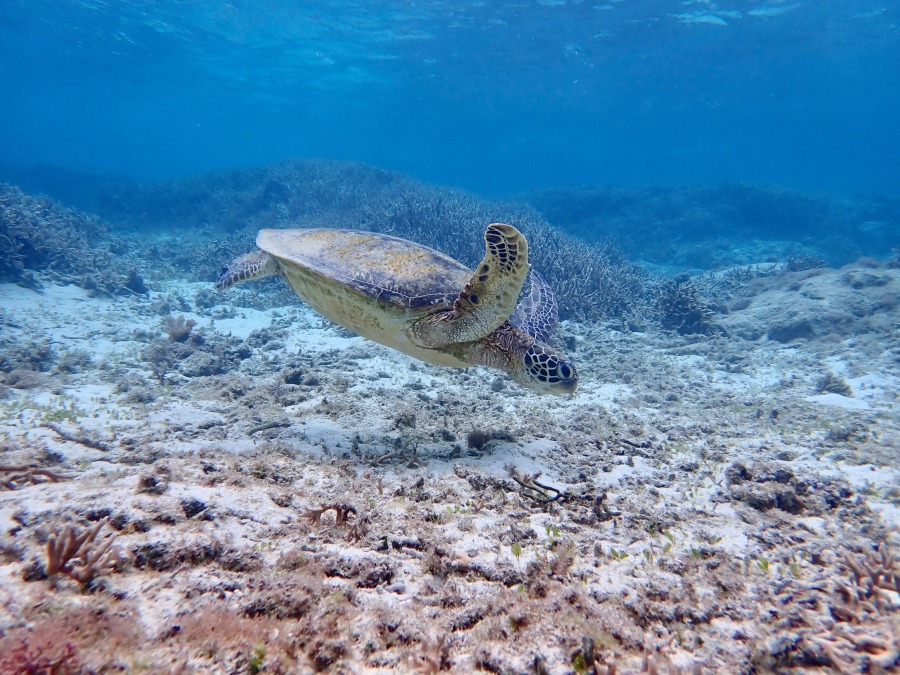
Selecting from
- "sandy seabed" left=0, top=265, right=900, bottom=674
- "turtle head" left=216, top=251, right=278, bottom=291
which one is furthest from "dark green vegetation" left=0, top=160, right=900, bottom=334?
"turtle head" left=216, top=251, right=278, bottom=291

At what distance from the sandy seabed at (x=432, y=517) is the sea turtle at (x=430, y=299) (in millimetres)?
939

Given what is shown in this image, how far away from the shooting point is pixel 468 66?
1705 inches

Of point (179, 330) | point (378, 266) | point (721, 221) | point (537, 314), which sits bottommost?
point (179, 330)

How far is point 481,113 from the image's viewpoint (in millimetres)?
73250

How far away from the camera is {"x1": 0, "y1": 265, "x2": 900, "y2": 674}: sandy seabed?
5.75ft

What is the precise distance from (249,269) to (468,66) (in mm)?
45237

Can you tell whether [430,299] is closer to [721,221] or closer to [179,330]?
[179,330]

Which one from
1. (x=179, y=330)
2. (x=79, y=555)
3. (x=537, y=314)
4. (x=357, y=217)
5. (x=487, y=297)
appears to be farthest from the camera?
(x=357, y=217)

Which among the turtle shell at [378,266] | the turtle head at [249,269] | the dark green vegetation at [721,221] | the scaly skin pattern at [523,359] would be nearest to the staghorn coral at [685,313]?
the scaly skin pattern at [523,359]

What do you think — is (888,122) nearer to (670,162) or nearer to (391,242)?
(670,162)

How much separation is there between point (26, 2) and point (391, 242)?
45.7 m

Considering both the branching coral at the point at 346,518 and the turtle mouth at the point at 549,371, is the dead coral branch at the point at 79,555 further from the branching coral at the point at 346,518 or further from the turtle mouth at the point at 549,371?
the turtle mouth at the point at 549,371

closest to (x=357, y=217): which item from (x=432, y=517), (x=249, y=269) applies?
Result: (x=249, y=269)

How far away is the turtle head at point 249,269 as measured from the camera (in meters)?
6.57
